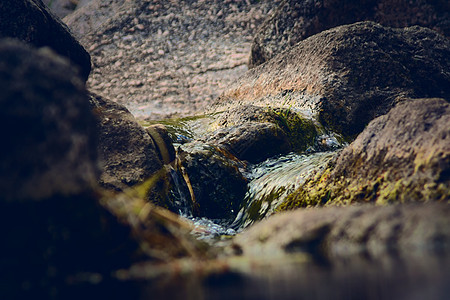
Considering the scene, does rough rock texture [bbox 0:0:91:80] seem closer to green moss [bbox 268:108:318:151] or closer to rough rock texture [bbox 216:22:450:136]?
green moss [bbox 268:108:318:151]

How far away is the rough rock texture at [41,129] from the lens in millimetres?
2238

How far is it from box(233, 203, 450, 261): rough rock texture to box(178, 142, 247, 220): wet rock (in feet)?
8.97

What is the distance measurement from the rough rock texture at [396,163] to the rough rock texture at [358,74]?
2740 millimetres

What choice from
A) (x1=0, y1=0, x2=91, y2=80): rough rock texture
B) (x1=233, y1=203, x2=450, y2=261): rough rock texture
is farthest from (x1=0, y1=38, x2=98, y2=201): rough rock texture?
(x1=0, y1=0, x2=91, y2=80): rough rock texture

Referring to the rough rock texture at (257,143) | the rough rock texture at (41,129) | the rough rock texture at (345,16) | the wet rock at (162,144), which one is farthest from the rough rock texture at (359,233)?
the rough rock texture at (345,16)

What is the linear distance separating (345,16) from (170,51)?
24.4 ft

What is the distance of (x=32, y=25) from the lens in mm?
6078

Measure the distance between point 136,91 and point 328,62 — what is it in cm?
820

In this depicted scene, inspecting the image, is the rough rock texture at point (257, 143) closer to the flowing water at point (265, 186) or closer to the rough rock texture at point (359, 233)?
the flowing water at point (265, 186)

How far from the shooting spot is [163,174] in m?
5.91

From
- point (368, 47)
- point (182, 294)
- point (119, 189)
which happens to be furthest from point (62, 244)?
point (368, 47)

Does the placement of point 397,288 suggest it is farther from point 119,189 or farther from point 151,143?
point 151,143

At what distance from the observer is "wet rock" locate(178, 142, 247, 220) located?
5855 millimetres

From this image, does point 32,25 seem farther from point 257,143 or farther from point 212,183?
point 257,143
